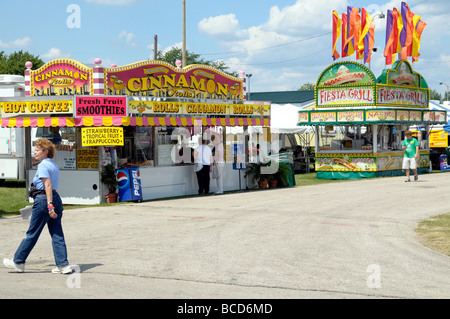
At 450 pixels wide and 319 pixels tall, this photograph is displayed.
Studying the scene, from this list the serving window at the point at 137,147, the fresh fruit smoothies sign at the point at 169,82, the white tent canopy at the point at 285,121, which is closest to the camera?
the fresh fruit smoothies sign at the point at 169,82

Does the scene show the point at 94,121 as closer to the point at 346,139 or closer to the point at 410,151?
the point at 410,151

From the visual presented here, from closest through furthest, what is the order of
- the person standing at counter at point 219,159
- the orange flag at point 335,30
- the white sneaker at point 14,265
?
the white sneaker at point 14,265, the person standing at counter at point 219,159, the orange flag at point 335,30

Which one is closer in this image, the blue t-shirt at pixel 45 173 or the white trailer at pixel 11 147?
the blue t-shirt at pixel 45 173

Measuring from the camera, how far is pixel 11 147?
2403 cm

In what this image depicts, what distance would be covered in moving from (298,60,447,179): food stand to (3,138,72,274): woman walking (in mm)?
19864

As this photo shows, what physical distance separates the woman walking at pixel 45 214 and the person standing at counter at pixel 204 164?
11.6m

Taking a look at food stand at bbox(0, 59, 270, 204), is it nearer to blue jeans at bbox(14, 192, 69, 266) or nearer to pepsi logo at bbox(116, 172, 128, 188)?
pepsi logo at bbox(116, 172, 128, 188)

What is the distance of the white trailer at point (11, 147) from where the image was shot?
933 inches

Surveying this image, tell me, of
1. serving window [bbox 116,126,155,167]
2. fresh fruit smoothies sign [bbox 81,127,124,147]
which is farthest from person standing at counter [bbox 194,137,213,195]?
fresh fruit smoothies sign [bbox 81,127,124,147]

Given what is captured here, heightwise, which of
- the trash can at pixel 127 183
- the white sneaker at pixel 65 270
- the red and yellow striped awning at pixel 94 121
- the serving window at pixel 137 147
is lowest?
the white sneaker at pixel 65 270

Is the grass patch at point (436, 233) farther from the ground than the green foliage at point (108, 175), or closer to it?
closer to it

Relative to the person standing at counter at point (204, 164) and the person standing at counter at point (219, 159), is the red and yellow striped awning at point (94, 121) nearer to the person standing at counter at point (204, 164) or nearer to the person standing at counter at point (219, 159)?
the person standing at counter at point (204, 164)

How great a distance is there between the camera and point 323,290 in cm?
771

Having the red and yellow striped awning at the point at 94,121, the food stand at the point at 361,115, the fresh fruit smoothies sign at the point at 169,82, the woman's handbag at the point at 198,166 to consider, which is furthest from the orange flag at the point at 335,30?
the red and yellow striped awning at the point at 94,121
